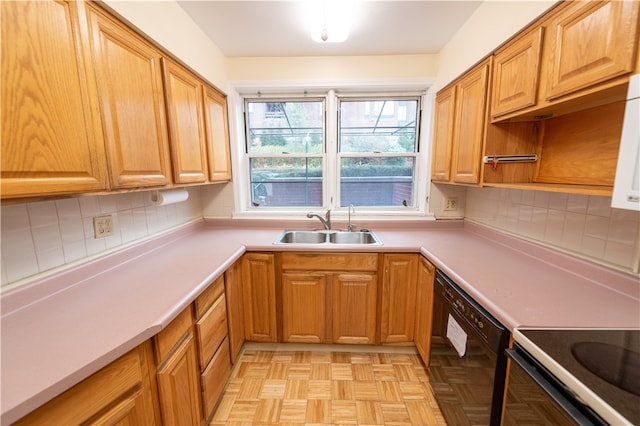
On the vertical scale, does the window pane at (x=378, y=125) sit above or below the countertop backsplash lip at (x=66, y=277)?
above

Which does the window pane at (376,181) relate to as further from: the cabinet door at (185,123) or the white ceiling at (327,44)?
the cabinet door at (185,123)

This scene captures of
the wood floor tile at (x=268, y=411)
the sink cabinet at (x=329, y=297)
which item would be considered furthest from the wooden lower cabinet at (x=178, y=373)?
the sink cabinet at (x=329, y=297)

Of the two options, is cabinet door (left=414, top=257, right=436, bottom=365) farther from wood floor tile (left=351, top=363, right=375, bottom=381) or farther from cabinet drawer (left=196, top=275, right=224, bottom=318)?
cabinet drawer (left=196, top=275, right=224, bottom=318)

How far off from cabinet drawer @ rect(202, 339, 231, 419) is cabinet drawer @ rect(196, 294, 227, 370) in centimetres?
6

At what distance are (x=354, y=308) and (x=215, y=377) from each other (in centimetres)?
97

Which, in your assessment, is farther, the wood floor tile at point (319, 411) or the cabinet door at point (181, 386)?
the wood floor tile at point (319, 411)

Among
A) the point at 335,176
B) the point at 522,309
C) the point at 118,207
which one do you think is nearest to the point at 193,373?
the point at 118,207

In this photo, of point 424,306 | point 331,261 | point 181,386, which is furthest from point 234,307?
point 424,306

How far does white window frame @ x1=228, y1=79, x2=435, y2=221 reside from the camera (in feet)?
7.00

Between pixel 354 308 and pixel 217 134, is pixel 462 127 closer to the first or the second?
pixel 354 308

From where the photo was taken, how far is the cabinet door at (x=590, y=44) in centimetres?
78

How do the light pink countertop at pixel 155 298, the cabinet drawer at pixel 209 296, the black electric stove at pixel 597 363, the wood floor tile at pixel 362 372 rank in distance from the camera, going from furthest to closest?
1. the wood floor tile at pixel 362 372
2. the cabinet drawer at pixel 209 296
3. the light pink countertop at pixel 155 298
4. the black electric stove at pixel 597 363

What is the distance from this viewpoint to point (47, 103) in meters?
0.78

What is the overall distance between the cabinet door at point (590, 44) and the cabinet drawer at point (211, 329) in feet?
6.22
